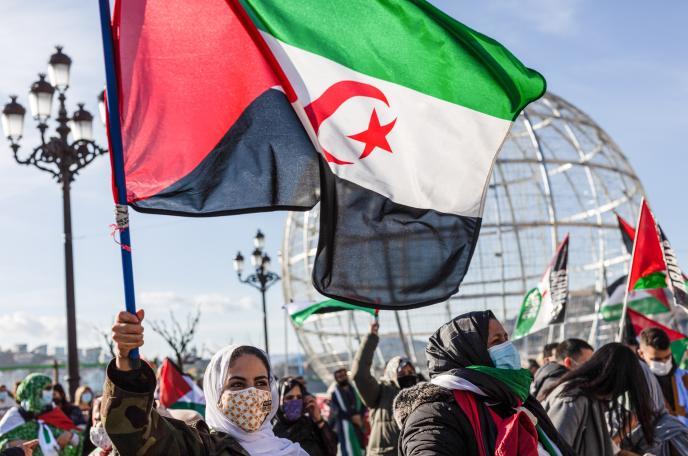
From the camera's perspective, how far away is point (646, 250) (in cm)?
1093

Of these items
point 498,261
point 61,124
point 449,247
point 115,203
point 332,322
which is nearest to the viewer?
point 115,203

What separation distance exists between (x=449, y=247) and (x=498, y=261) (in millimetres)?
19151

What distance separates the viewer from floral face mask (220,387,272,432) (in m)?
3.74

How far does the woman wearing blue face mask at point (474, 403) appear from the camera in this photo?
3.69 meters

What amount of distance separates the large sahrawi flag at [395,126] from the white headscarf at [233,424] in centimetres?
66

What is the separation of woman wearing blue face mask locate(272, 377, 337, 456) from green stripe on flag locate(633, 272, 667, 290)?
4747mm

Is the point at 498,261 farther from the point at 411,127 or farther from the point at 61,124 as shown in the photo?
the point at 411,127

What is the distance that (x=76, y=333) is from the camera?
14.1 meters

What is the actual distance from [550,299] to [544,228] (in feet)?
37.3

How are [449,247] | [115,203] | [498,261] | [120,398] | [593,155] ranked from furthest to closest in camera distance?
[593,155] → [498,261] → [449,247] → [115,203] → [120,398]

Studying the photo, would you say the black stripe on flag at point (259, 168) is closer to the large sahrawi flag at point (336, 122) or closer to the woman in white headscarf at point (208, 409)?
the large sahrawi flag at point (336, 122)

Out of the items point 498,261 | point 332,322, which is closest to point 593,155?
point 498,261

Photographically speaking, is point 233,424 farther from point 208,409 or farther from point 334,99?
point 334,99

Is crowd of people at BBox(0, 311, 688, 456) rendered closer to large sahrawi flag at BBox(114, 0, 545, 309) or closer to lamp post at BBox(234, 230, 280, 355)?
large sahrawi flag at BBox(114, 0, 545, 309)
